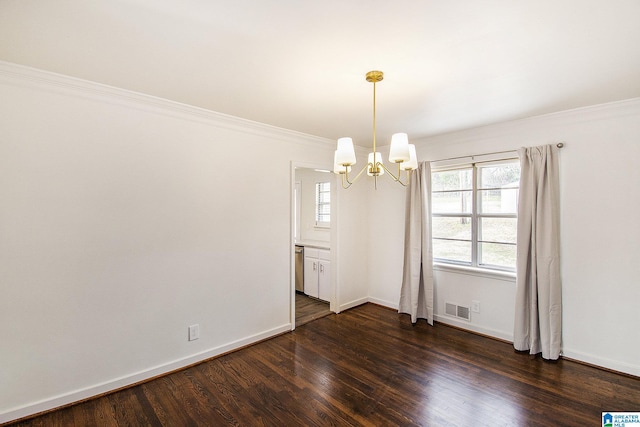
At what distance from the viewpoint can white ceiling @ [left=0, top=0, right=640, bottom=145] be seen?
4.76ft

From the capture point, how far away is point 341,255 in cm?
431

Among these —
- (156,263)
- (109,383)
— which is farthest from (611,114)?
(109,383)

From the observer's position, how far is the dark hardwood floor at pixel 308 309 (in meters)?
4.03

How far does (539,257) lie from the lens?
9.84 feet

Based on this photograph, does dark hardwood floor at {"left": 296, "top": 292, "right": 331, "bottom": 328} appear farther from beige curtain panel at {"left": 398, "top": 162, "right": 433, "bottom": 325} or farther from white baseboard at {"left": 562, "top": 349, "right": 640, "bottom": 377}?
white baseboard at {"left": 562, "top": 349, "right": 640, "bottom": 377}

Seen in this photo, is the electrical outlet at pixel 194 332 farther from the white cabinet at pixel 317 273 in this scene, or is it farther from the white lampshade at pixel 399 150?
the white lampshade at pixel 399 150

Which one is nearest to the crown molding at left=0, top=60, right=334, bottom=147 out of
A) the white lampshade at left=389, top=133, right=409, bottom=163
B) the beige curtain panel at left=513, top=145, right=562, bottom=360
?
the white lampshade at left=389, top=133, right=409, bottom=163

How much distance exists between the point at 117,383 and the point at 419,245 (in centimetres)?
351

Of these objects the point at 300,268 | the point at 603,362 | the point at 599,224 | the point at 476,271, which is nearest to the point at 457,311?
the point at 476,271

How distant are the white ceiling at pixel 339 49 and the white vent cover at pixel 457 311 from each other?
2433 mm

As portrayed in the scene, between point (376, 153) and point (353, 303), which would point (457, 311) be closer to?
point (353, 303)

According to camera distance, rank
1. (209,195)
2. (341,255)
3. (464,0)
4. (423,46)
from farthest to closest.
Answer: (341,255), (209,195), (423,46), (464,0)

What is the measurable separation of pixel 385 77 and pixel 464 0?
79 centimetres

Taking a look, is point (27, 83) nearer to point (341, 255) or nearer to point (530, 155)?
point (341, 255)
